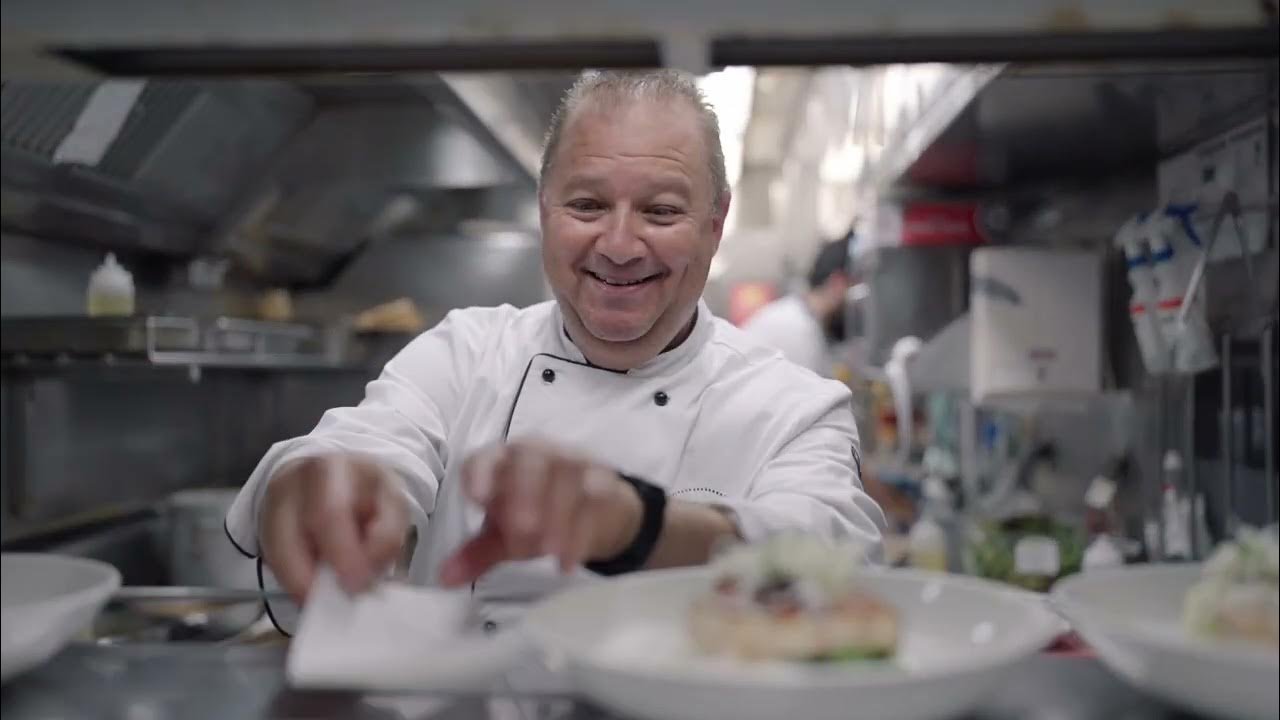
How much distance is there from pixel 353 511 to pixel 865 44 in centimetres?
50

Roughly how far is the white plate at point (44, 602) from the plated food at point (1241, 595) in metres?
0.67

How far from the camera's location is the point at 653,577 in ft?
2.15

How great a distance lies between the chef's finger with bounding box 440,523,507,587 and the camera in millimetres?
642

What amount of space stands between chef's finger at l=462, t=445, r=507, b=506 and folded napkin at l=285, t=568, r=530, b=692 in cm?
7

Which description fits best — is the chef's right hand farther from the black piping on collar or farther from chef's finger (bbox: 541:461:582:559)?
the black piping on collar

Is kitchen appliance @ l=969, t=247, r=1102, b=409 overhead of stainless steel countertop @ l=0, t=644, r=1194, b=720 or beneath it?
overhead

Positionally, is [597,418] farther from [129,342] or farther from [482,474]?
[129,342]

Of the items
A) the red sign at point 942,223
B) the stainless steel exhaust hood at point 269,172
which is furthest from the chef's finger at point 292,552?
the red sign at point 942,223

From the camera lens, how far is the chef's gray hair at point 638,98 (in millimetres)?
926

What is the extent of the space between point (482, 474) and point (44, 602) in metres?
0.30

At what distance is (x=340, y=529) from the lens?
2.02ft

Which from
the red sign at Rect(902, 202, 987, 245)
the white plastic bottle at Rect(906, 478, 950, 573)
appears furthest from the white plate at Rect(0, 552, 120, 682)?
the red sign at Rect(902, 202, 987, 245)

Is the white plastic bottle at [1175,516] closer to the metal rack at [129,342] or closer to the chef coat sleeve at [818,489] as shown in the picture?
the chef coat sleeve at [818,489]

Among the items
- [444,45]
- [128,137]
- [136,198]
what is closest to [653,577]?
[444,45]
